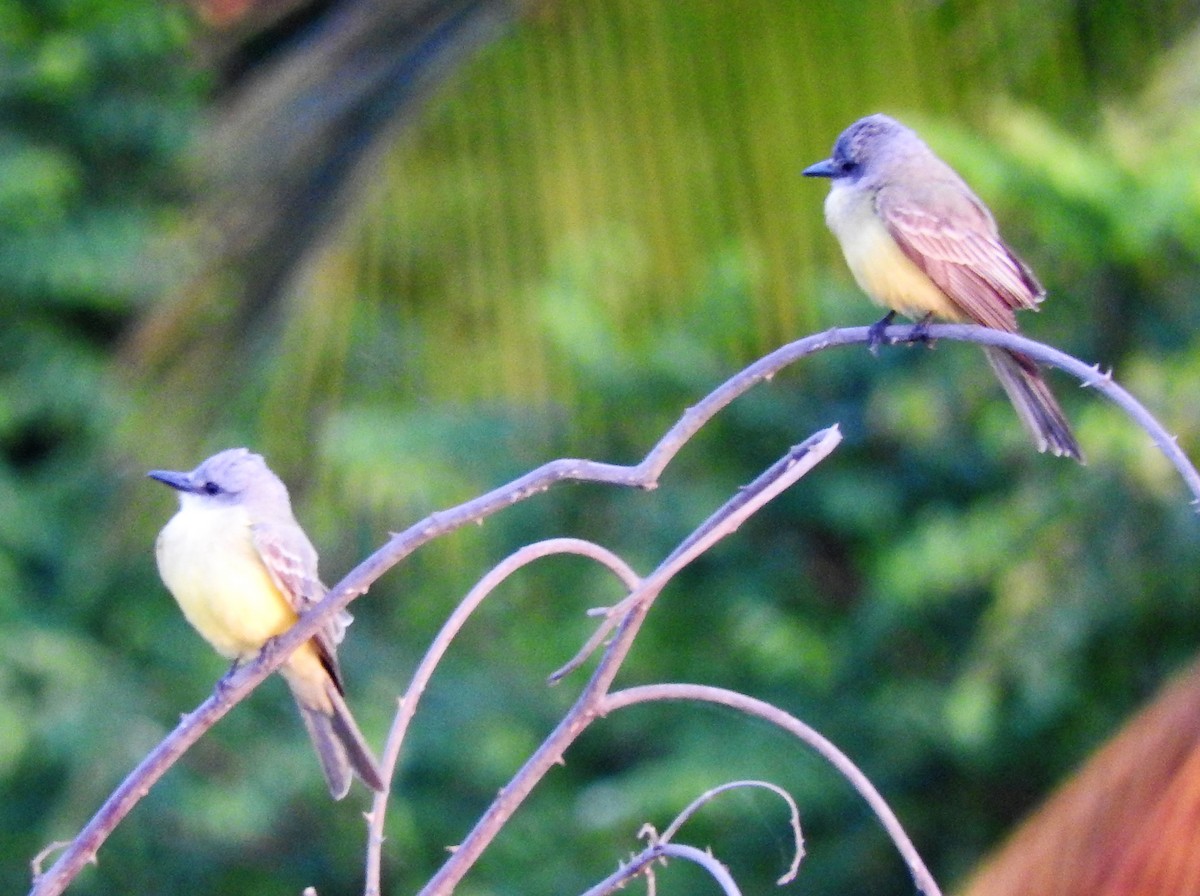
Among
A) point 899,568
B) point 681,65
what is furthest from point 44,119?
point 899,568

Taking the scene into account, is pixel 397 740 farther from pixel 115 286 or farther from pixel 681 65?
pixel 115 286

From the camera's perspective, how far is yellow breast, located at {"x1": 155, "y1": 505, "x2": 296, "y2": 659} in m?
3.59

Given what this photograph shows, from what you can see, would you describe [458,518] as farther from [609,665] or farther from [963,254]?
[963,254]

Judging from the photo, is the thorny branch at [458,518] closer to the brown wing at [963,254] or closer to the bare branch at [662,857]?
the bare branch at [662,857]

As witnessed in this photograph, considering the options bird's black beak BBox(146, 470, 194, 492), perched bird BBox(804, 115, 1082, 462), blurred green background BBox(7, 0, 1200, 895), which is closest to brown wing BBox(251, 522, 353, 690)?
bird's black beak BBox(146, 470, 194, 492)

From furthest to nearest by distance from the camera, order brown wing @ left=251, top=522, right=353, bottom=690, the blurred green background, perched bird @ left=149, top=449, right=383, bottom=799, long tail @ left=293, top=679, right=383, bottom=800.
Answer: the blurred green background → brown wing @ left=251, top=522, right=353, bottom=690 → perched bird @ left=149, top=449, right=383, bottom=799 → long tail @ left=293, top=679, right=383, bottom=800

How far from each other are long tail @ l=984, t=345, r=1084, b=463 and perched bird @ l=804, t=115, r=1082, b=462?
91 mm

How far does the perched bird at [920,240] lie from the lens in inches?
142

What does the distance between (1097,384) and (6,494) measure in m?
8.21

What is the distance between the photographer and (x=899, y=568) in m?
6.32

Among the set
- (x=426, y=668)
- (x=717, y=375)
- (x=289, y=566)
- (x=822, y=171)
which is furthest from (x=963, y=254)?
(x=717, y=375)

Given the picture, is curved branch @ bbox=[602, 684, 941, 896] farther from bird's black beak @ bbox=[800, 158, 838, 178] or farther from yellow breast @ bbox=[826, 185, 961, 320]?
bird's black beak @ bbox=[800, 158, 838, 178]

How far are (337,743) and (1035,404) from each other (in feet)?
4.69

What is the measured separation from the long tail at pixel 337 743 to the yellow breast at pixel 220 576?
236mm
